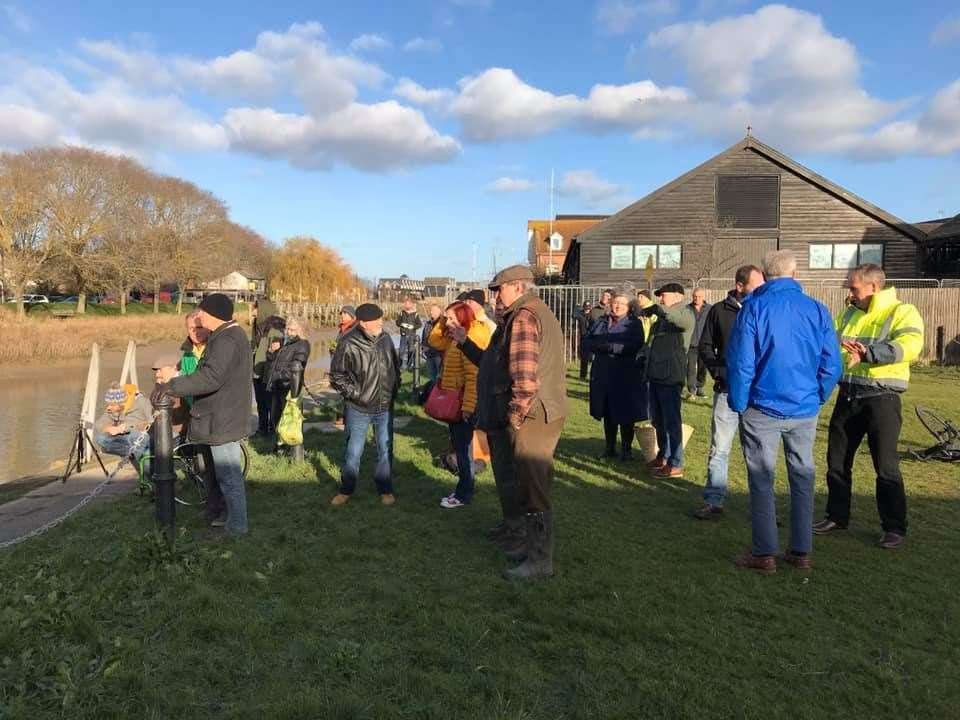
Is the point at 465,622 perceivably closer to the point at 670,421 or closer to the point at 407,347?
the point at 670,421

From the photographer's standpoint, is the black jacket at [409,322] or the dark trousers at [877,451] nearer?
the dark trousers at [877,451]

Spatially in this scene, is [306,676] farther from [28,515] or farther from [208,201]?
[208,201]

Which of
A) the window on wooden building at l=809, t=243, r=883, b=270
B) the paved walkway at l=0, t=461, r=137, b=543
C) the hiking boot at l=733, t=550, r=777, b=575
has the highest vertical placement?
the window on wooden building at l=809, t=243, r=883, b=270

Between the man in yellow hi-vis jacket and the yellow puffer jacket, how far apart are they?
2701mm

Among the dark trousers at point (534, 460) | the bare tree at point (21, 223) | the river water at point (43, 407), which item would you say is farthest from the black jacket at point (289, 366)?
the bare tree at point (21, 223)

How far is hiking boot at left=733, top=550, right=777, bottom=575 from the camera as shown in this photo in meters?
4.20

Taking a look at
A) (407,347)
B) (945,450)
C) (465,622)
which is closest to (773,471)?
(465,622)

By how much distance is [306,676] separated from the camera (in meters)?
3.04

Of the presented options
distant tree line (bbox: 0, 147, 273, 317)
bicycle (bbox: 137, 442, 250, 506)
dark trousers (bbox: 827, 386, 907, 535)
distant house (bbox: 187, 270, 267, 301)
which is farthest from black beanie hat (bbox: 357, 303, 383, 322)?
distant house (bbox: 187, 270, 267, 301)

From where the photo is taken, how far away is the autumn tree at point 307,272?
57812 millimetres

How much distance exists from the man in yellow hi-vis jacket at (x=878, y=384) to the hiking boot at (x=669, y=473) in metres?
1.72

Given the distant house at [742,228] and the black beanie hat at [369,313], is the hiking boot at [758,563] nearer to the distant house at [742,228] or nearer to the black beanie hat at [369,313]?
the black beanie hat at [369,313]

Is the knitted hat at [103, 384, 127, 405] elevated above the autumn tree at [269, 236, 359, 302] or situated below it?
below

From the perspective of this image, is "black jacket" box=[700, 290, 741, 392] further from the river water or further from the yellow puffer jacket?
the river water
